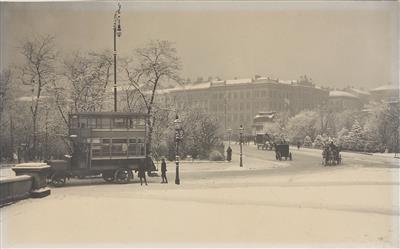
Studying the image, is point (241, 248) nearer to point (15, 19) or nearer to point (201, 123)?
point (201, 123)

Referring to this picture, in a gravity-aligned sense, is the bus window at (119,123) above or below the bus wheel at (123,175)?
above

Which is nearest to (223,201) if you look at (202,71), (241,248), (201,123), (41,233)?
(241,248)

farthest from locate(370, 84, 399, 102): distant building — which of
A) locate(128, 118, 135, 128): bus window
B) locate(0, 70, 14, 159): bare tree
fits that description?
locate(0, 70, 14, 159): bare tree

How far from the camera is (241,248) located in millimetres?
4422

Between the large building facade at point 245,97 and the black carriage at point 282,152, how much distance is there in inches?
33.2

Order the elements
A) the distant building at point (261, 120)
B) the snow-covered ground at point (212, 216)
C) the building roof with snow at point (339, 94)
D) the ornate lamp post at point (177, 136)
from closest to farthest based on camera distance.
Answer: the snow-covered ground at point (212, 216) → the building roof with snow at point (339, 94) → the ornate lamp post at point (177, 136) → the distant building at point (261, 120)

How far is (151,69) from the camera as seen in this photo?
5.24m

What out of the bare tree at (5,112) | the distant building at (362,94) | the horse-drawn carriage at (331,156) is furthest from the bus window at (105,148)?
the distant building at (362,94)

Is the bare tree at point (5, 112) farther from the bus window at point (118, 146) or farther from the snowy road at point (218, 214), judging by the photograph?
the bus window at point (118, 146)

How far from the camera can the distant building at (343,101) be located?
5211mm

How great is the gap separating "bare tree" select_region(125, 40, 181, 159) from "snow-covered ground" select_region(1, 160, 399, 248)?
38.3 inches

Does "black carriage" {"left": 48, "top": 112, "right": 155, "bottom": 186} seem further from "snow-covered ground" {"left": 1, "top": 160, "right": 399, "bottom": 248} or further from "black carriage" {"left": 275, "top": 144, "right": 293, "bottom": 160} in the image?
"black carriage" {"left": 275, "top": 144, "right": 293, "bottom": 160}

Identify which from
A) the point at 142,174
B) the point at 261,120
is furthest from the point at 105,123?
the point at 261,120

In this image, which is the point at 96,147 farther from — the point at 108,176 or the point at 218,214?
the point at 218,214
